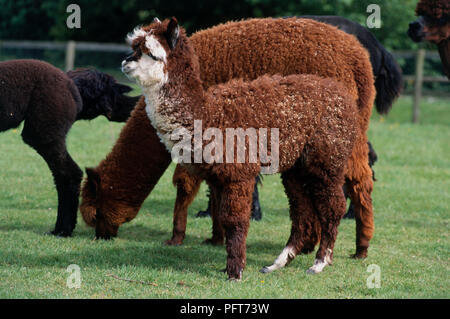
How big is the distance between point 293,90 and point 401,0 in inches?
718

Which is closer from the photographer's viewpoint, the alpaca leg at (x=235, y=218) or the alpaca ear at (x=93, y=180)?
the alpaca leg at (x=235, y=218)

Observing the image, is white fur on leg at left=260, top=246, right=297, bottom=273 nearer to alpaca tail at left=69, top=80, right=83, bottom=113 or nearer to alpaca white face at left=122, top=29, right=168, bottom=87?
alpaca white face at left=122, top=29, right=168, bottom=87

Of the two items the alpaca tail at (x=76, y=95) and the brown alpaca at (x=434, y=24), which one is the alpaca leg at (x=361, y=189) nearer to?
the brown alpaca at (x=434, y=24)

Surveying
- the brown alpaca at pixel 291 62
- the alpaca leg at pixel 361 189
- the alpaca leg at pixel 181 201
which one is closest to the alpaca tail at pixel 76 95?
the brown alpaca at pixel 291 62

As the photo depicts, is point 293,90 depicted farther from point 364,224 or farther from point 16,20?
point 16,20

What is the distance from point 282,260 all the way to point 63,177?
2.23 metres

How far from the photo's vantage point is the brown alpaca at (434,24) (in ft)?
21.9

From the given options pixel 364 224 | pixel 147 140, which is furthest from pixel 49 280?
pixel 364 224

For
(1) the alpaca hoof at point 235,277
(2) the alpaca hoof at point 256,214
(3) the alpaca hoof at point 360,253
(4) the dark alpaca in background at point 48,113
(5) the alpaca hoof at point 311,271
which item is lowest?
(2) the alpaca hoof at point 256,214

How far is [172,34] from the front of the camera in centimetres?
477

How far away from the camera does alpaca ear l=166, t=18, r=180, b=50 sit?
15.5 feet

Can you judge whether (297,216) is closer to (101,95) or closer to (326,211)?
(326,211)

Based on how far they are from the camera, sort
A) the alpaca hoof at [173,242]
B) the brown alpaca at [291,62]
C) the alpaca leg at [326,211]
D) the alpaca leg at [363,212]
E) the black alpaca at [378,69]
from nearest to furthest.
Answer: the alpaca leg at [326,211] → the brown alpaca at [291,62] → the alpaca leg at [363,212] → the alpaca hoof at [173,242] → the black alpaca at [378,69]

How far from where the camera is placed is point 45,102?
20.3 feet
